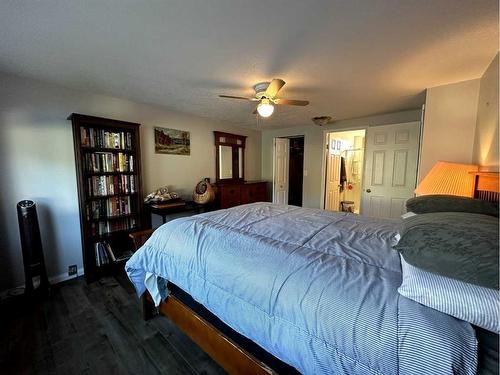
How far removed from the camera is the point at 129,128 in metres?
2.72

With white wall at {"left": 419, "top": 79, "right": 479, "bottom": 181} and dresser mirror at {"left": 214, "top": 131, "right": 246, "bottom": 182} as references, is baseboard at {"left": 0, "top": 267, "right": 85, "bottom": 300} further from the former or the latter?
white wall at {"left": 419, "top": 79, "right": 479, "bottom": 181}

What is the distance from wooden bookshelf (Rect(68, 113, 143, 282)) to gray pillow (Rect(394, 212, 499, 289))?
9.58 ft

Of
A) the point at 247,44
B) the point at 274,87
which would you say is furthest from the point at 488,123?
the point at 247,44

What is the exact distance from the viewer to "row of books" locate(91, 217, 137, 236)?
2.64 meters

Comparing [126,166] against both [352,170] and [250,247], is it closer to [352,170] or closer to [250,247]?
[250,247]

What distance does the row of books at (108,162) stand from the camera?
2.51m

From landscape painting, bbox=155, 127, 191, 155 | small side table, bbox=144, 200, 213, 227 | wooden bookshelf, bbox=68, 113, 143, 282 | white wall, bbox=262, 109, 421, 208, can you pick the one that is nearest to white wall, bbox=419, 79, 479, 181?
white wall, bbox=262, 109, 421, 208

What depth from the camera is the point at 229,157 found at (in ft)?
14.3

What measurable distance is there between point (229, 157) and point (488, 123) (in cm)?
355

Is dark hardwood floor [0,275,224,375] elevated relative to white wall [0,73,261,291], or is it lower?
lower

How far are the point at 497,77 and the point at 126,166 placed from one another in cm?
376

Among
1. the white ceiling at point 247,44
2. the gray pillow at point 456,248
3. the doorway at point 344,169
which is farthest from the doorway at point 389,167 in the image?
the gray pillow at point 456,248

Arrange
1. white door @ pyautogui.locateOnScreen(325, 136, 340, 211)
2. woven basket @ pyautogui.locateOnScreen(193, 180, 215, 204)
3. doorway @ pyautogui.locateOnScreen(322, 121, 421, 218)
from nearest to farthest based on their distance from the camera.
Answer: doorway @ pyautogui.locateOnScreen(322, 121, 421, 218) < woven basket @ pyautogui.locateOnScreen(193, 180, 215, 204) < white door @ pyautogui.locateOnScreen(325, 136, 340, 211)

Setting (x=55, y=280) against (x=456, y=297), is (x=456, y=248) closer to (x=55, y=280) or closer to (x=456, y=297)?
(x=456, y=297)
